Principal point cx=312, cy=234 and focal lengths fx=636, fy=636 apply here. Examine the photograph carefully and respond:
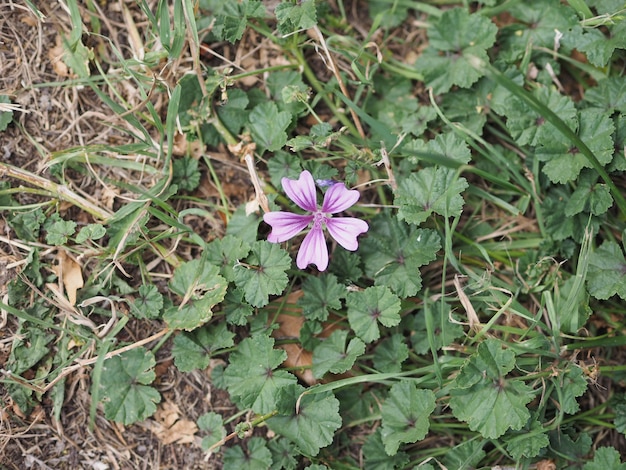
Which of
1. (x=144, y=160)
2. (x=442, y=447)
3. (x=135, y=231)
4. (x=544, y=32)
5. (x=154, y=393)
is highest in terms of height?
(x=544, y=32)

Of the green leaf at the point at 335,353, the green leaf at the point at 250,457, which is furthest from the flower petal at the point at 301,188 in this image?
the green leaf at the point at 250,457

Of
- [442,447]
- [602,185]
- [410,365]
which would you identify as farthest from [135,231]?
[602,185]

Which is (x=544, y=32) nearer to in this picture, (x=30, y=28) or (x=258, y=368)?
(x=258, y=368)

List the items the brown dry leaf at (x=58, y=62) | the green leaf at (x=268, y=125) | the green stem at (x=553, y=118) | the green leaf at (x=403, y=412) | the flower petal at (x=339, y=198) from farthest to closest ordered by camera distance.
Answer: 1. the brown dry leaf at (x=58, y=62)
2. the green leaf at (x=268, y=125)
3. the green leaf at (x=403, y=412)
4. the flower petal at (x=339, y=198)
5. the green stem at (x=553, y=118)

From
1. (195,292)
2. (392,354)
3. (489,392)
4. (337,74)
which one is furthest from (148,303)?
(489,392)

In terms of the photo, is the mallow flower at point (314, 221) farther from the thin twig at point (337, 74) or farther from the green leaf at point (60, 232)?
the green leaf at point (60, 232)

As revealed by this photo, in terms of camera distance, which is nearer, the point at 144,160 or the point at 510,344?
the point at 510,344
